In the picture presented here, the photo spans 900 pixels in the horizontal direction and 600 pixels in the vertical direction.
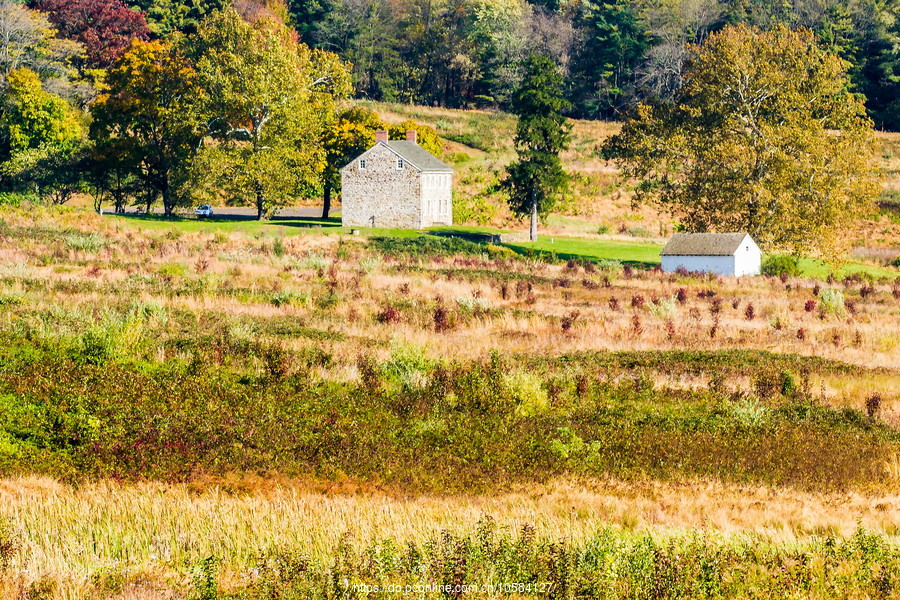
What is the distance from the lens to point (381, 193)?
8056cm

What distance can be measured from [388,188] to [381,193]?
0.66 metres

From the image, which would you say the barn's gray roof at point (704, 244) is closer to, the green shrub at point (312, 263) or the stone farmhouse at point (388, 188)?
the green shrub at point (312, 263)

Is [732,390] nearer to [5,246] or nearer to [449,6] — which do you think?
[5,246]

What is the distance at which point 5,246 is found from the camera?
1993 inches

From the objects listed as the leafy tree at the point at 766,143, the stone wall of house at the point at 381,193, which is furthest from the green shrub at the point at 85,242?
the leafy tree at the point at 766,143

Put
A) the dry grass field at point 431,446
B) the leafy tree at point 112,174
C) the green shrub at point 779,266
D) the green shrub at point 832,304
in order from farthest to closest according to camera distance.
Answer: the leafy tree at point 112,174 < the green shrub at point 779,266 < the green shrub at point 832,304 < the dry grass field at point 431,446

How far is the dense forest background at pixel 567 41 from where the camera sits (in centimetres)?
12038

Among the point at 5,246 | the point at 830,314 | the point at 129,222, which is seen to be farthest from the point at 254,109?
the point at 830,314

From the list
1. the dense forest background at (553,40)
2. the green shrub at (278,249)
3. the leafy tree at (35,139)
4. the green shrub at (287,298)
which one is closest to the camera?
the green shrub at (287,298)

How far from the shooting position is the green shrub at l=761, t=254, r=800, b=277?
58.5m

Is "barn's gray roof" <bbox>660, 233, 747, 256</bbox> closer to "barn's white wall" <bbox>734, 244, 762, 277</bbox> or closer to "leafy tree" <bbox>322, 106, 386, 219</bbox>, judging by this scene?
"barn's white wall" <bbox>734, 244, 762, 277</bbox>

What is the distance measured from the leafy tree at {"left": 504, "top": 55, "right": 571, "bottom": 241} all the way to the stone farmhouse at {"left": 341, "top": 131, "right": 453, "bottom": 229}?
8.50m

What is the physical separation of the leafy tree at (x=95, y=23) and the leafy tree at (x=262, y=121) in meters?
36.2

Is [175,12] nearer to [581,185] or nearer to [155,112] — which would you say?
[155,112]
